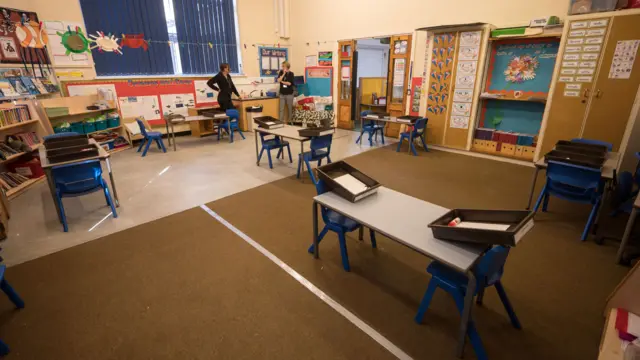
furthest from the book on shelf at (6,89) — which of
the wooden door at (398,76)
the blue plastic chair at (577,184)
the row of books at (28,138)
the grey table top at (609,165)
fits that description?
the grey table top at (609,165)

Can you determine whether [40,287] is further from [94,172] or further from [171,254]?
[94,172]

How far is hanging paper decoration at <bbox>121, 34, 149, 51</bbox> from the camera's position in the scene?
662 centimetres

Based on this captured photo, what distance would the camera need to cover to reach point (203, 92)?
8.05m

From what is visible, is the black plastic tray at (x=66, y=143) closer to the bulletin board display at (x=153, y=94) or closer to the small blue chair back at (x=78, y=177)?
A: the small blue chair back at (x=78, y=177)

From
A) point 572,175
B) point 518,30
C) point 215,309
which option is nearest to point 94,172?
point 215,309

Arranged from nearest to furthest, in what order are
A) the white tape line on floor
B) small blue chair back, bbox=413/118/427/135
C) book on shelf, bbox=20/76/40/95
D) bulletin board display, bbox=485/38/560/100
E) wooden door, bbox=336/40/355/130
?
the white tape line on floor < book on shelf, bbox=20/76/40/95 < bulletin board display, bbox=485/38/560/100 < small blue chair back, bbox=413/118/427/135 < wooden door, bbox=336/40/355/130

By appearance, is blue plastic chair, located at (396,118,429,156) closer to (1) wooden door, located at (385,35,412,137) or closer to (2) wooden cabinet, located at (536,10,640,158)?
(1) wooden door, located at (385,35,412,137)

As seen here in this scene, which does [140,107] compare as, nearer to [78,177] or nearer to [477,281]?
[78,177]

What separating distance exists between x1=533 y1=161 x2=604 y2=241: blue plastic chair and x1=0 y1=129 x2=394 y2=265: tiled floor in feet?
11.5

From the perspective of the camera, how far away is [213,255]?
2.89 metres

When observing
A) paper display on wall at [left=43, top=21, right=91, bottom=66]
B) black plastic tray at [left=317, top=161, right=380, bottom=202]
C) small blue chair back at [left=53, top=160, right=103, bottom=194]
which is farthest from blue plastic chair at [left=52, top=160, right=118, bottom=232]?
paper display on wall at [left=43, top=21, right=91, bottom=66]

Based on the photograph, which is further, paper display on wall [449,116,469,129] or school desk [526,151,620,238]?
paper display on wall [449,116,469,129]

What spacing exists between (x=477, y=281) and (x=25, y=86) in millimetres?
7116

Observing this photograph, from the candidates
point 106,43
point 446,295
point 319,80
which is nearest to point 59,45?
point 106,43
